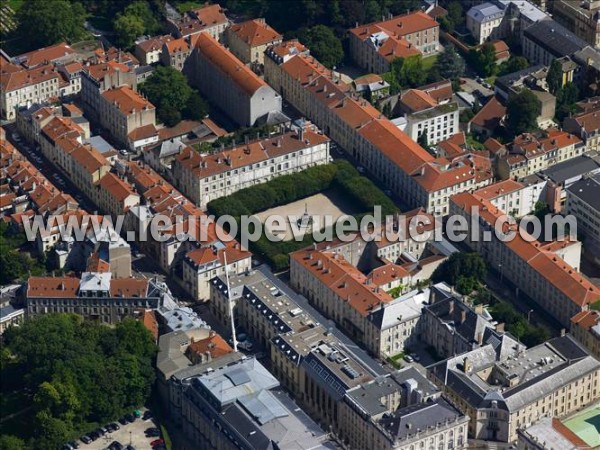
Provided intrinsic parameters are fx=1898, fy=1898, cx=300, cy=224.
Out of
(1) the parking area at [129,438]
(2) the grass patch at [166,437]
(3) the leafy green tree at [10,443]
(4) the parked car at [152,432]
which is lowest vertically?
(1) the parking area at [129,438]

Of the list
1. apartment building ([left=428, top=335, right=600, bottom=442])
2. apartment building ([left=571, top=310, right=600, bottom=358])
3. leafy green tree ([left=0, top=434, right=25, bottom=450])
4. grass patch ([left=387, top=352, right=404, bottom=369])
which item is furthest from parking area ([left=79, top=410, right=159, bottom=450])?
apartment building ([left=571, top=310, right=600, bottom=358])

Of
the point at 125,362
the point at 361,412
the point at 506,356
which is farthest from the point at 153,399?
the point at 506,356

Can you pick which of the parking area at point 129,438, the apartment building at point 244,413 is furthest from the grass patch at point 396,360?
the parking area at point 129,438

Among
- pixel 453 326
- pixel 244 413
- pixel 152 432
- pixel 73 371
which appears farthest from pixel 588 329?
pixel 73 371

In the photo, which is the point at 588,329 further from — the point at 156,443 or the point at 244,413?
the point at 156,443

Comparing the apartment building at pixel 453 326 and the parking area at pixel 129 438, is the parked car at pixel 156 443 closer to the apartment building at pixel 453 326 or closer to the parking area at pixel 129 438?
the parking area at pixel 129 438

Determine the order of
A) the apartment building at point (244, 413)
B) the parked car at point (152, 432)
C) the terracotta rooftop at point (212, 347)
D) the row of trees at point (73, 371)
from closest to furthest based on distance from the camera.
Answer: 1. the apartment building at point (244, 413)
2. the row of trees at point (73, 371)
3. the parked car at point (152, 432)
4. the terracotta rooftop at point (212, 347)
